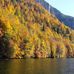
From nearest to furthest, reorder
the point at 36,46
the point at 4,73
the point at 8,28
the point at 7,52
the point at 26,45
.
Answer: the point at 4,73 → the point at 7,52 → the point at 8,28 → the point at 26,45 → the point at 36,46

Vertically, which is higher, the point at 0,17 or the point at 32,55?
the point at 0,17

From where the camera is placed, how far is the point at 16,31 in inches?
6870

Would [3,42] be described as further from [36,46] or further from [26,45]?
[36,46]

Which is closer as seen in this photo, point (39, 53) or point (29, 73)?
point (29, 73)

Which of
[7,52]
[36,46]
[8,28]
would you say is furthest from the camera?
[36,46]

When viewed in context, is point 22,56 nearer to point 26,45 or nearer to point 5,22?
point 26,45

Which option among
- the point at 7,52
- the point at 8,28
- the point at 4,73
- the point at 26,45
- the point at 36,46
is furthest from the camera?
the point at 36,46

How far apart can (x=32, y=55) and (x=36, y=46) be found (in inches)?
503

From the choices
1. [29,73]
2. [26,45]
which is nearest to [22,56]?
[26,45]

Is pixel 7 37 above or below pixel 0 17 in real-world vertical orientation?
below

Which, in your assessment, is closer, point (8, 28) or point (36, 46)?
point (8, 28)

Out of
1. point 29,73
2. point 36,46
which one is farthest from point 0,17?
point 29,73

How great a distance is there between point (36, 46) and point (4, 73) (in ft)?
395

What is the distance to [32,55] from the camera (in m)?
183
